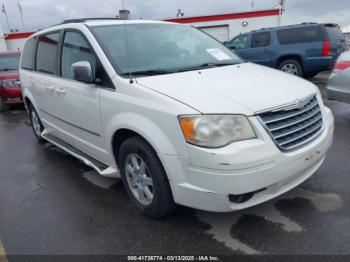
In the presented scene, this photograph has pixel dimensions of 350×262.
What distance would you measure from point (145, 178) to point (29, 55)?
140 inches

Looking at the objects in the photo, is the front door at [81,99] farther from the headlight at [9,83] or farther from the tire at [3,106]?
the tire at [3,106]

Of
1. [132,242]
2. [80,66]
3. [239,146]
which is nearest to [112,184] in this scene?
[132,242]

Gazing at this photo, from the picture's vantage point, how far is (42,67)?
464 cm

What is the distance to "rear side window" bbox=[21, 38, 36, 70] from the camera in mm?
5117

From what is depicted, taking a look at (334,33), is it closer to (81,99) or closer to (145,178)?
(81,99)

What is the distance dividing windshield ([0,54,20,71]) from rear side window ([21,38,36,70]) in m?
4.82

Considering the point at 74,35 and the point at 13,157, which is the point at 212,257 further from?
the point at 13,157

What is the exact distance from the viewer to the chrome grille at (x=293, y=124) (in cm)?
248

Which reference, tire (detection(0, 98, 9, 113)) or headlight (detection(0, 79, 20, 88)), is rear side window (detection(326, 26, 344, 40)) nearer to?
headlight (detection(0, 79, 20, 88))

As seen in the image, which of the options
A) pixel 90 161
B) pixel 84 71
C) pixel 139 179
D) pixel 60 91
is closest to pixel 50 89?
pixel 60 91

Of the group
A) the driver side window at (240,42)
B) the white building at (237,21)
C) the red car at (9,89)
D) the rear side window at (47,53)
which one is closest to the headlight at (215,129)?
the rear side window at (47,53)

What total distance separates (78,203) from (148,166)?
46.3 inches

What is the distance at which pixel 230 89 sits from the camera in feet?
8.80

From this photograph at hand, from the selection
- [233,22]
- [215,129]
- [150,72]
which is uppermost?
[233,22]
